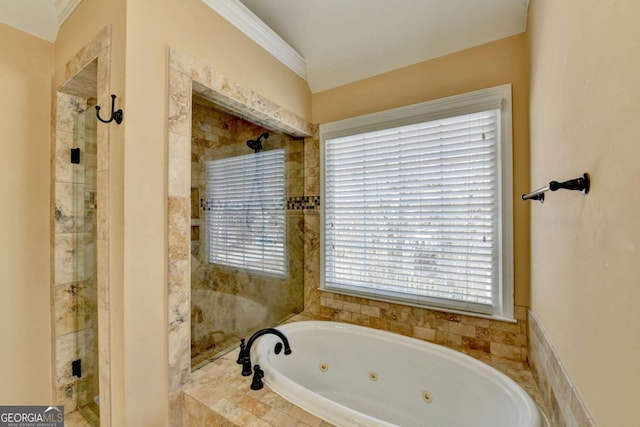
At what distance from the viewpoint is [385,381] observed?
1.78 m

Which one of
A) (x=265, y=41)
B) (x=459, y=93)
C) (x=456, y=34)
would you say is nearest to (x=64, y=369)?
(x=265, y=41)

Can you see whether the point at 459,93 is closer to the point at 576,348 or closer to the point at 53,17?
the point at 576,348

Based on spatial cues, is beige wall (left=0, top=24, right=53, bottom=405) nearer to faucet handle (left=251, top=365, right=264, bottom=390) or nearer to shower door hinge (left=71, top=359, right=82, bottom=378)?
shower door hinge (left=71, top=359, right=82, bottom=378)

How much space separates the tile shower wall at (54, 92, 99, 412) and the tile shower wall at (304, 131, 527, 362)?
5.05 ft

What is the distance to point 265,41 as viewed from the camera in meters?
1.83

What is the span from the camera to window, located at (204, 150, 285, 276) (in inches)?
78.4

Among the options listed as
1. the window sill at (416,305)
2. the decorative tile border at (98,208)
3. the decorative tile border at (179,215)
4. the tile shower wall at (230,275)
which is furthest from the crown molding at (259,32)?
the window sill at (416,305)

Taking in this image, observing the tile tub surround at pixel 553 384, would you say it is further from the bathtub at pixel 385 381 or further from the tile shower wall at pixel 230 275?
the tile shower wall at pixel 230 275

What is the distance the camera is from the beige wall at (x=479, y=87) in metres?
1.57

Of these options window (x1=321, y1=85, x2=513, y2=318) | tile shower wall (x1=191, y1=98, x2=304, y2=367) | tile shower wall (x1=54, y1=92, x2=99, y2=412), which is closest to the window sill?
window (x1=321, y1=85, x2=513, y2=318)

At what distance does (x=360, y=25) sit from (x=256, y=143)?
115 centimetres

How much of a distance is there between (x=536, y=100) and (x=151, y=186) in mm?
1967

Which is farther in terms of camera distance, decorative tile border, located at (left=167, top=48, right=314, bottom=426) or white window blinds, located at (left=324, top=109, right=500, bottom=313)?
white window blinds, located at (left=324, top=109, right=500, bottom=313)

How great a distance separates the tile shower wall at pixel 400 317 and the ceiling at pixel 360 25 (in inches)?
26.9
